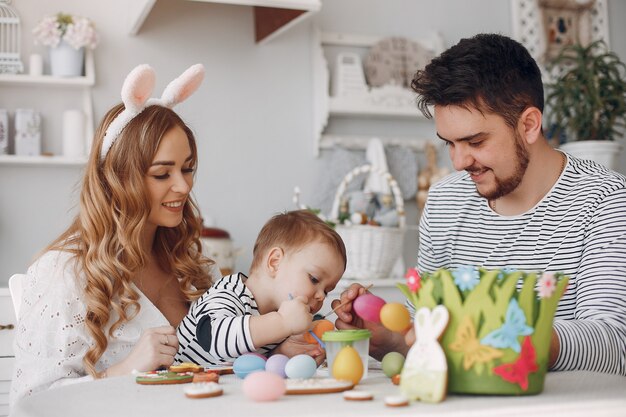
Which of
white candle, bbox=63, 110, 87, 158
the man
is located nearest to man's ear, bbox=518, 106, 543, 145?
the man

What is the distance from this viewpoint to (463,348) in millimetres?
927

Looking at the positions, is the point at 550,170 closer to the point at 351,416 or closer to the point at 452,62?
the point at 452,62

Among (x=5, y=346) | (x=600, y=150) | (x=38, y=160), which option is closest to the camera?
(x=5, y=346)

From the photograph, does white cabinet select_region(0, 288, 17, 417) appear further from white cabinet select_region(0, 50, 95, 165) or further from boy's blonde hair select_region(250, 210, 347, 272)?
boy's blonde hair select_region(250, 210, 347, 272)

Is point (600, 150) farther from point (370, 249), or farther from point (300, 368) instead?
point (300, 368)

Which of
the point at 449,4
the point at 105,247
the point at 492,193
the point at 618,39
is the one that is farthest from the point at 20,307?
the point at 618,39

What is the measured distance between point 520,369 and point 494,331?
0.05 meters

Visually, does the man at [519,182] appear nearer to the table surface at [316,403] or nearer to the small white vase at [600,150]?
the table surface at [316,403]

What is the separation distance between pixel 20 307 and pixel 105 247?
0.71ft

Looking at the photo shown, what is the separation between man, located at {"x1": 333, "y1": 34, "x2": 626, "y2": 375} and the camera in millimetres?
1479

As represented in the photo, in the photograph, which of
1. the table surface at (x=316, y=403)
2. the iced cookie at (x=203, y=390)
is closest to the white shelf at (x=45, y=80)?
the table surface at (x=316, y=403)

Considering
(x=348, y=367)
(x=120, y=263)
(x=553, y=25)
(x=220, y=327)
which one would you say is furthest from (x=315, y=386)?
(x=553, y=25)

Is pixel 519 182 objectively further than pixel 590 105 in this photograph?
No

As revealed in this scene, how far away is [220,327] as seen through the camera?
1344mm
